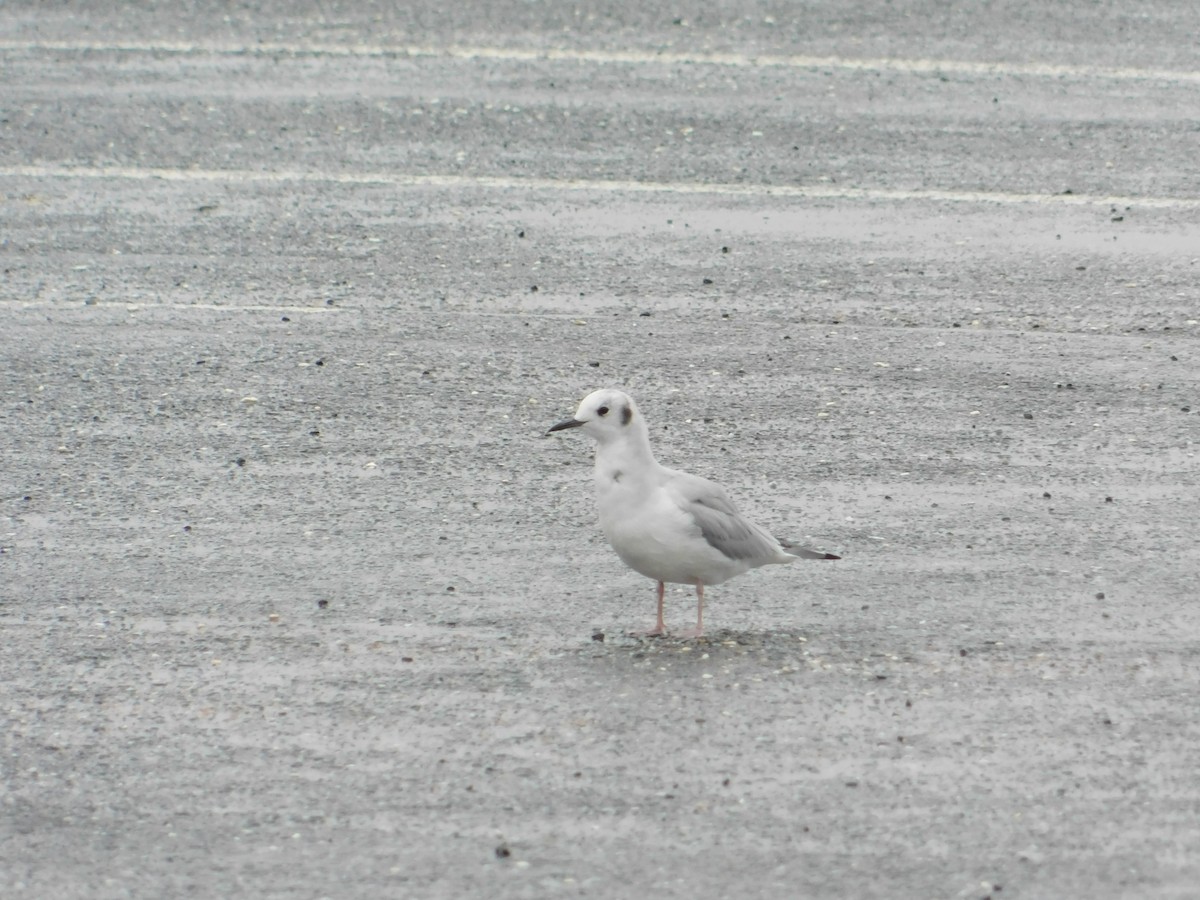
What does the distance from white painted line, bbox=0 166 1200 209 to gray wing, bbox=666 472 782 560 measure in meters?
5.55

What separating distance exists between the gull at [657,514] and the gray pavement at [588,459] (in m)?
0.27

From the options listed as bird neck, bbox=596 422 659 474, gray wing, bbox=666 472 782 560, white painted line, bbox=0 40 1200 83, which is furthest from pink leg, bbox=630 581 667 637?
white painted line, bbox=0 40 1200 83

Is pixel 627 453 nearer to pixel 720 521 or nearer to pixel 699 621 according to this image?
pixel 720 521

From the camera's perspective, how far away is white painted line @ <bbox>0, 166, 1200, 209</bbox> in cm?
1102

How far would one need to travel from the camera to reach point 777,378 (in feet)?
27.7

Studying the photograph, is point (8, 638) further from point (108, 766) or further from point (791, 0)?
point (791, 0)

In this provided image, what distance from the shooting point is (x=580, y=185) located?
11.4m

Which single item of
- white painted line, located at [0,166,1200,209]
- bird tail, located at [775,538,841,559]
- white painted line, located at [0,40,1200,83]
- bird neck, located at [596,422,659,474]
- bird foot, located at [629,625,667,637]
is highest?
white painted line, located at [0,40,1200,83]

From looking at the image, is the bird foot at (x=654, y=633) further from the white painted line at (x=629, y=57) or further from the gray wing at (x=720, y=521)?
the white painted line at (x=629, y=57)

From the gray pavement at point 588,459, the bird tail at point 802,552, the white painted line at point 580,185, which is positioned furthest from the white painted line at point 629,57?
the bird tail at point 802,552

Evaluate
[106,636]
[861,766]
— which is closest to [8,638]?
[106,636]

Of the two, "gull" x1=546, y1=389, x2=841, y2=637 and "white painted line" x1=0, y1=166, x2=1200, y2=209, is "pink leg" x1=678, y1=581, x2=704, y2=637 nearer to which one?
"gull" x1=546, y1=389, x2=841, y2=637

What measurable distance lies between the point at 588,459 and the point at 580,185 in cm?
410

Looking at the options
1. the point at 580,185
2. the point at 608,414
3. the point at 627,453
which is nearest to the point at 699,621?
the point at 627,453
